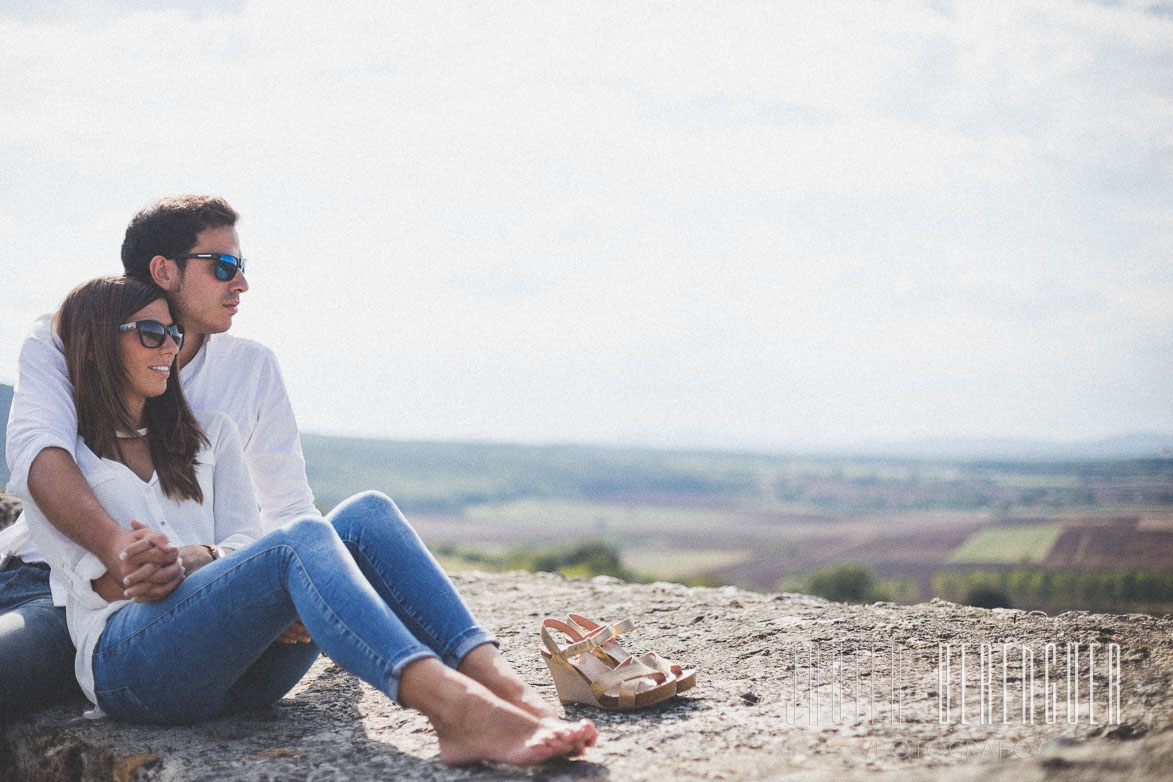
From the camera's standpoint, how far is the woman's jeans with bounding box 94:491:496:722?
2619 millimetres

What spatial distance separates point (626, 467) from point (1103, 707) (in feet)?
354

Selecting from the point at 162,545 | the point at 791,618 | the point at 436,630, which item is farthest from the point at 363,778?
the point at 791,618

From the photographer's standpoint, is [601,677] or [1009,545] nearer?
[601,677]

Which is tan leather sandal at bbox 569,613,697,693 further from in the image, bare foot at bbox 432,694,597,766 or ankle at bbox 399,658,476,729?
ankle at bbox 399,658,476,729

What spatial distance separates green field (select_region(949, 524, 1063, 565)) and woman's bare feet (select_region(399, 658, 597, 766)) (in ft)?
124

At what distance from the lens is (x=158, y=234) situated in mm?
3840

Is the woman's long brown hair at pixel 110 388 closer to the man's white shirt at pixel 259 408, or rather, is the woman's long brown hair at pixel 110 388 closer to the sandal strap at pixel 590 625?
the man's white shirt at pixel 259 408

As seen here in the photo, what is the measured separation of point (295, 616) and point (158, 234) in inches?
76.7

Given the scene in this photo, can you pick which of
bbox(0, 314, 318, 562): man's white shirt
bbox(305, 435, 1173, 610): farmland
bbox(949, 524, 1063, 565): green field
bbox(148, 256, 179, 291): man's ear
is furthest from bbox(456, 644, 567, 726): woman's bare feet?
bbox(949, 524, 1063, 565): green field

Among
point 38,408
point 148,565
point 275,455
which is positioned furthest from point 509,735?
point 275,455

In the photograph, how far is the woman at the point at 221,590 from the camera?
257 centimetres

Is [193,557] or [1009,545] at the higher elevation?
[193,557]

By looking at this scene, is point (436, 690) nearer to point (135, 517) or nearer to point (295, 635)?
point (295, 635)

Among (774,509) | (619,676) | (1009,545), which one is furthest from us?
(774,509)
